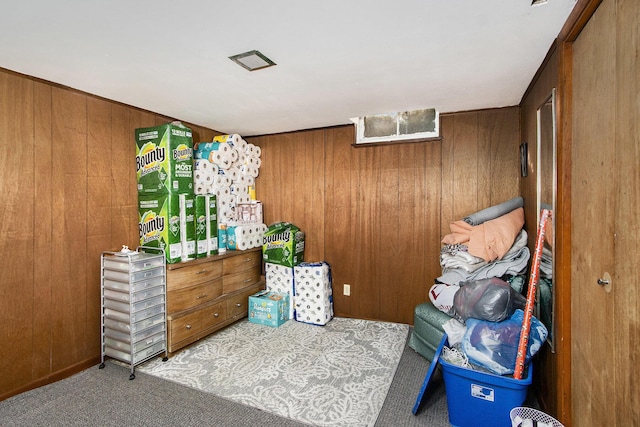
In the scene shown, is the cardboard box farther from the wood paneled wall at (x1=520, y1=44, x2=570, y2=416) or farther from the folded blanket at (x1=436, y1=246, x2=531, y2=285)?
the wood paneled wall at (x1=520, y1=44, x2=570, y2=416)

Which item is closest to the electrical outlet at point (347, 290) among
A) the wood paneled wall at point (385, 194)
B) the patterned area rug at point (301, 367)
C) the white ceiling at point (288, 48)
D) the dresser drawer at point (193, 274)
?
the wood paneled wall at point (385, 194)

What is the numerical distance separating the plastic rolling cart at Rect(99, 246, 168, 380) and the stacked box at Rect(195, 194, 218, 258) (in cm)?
48

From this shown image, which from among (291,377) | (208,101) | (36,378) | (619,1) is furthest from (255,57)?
(36,378)

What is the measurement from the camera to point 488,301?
6.87 feet

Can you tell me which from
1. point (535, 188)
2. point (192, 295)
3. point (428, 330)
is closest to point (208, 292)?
point (192, 295)

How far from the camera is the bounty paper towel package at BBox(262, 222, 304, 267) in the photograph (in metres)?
3.74

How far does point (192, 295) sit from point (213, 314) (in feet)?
1.15

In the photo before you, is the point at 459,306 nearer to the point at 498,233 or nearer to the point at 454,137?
the point at 498,233

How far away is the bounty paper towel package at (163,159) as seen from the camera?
2.90m

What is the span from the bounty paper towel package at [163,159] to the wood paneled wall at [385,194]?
1.36 m

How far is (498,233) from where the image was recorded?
103 inches

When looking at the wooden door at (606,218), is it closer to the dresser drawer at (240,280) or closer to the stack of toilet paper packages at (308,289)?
the stack of toilet paper packages at (308,289)

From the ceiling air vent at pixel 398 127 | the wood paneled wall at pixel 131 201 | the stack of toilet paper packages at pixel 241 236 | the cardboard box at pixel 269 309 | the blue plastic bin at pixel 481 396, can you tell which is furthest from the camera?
the stack of toilet paper packages at pixel 241 236

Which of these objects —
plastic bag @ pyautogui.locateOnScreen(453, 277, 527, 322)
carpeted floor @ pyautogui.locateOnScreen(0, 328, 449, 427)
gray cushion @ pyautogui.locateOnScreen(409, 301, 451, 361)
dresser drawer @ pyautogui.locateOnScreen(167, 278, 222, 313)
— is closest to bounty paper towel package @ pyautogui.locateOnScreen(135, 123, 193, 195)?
dresser drawer @ pyautogui.locateOnScreen(167, 278, 222, 313)
